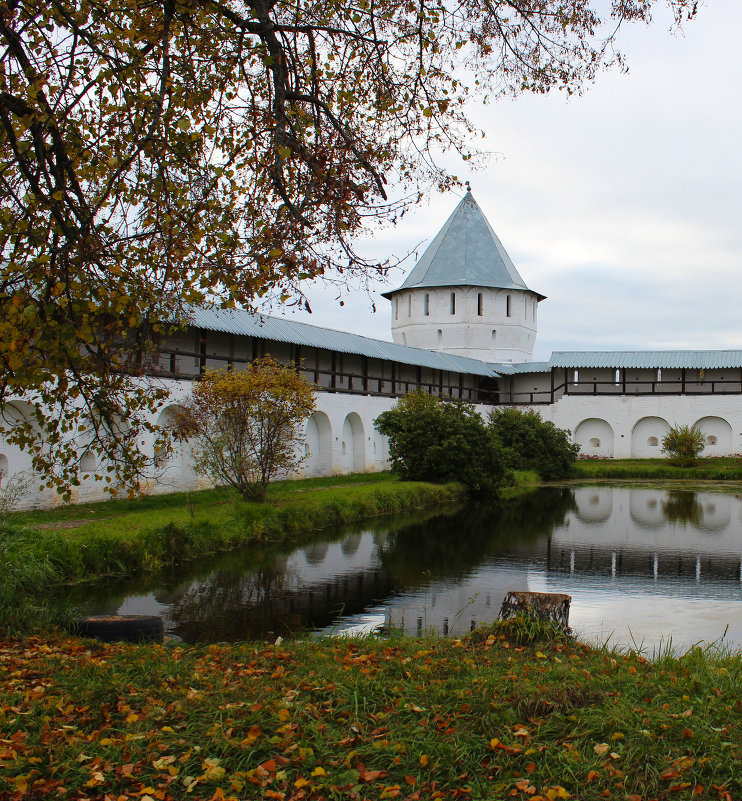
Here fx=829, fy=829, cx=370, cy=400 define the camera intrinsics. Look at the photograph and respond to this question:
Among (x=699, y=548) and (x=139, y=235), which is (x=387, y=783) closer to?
(x=139, y=235)

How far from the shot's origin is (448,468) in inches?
753

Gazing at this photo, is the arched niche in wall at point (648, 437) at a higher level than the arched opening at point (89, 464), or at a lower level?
higher

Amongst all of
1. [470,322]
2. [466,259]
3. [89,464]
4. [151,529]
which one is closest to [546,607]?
[151,529]

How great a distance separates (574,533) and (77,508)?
303 inches

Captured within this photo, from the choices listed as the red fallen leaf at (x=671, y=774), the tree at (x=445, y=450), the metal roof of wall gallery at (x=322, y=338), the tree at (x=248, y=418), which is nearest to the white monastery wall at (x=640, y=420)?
the metal roof of wall gallery at (x=322, y=338)

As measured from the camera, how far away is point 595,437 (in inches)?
1203

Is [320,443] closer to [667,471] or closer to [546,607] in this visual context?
[667,471]

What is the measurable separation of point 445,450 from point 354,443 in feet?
14.3

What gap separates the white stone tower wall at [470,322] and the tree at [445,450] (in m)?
13.7

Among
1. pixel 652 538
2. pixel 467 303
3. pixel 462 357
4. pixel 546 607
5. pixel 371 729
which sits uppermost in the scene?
pixel 467 303

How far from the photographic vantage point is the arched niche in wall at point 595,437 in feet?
99.4

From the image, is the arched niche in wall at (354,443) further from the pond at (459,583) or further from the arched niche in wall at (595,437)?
the arched niche in wall at (595,437)

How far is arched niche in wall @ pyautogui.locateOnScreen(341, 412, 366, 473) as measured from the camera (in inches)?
871

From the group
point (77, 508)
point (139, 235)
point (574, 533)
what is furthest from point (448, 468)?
point (139, 235)
